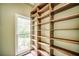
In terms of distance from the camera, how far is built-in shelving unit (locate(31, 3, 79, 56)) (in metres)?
1.21

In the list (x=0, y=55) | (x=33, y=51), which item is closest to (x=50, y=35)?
(x=33, y=51)

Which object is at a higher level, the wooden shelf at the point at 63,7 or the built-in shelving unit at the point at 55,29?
the wooden shelf at the point at 63,7

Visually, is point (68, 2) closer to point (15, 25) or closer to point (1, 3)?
point (15, 25)

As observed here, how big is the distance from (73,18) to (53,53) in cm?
51

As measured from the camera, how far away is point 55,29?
4.40 ft

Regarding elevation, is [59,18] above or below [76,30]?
above

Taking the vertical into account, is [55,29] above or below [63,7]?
below

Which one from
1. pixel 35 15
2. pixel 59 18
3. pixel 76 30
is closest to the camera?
pixel 76 30

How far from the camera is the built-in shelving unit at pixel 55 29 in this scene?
121cm

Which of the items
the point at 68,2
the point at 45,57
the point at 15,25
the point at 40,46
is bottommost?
the point at 45,57

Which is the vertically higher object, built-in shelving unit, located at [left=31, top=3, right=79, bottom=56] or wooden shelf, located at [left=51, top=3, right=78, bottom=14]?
wooden shelf, located at [left=51, top=3, right=78, bottom=14]

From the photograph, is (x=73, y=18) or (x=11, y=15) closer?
(x=73, y=18)

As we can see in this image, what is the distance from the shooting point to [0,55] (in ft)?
4.57

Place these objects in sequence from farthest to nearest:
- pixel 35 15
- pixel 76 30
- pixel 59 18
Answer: pixel 35 15
pixel 59 18
pixel 76 30
